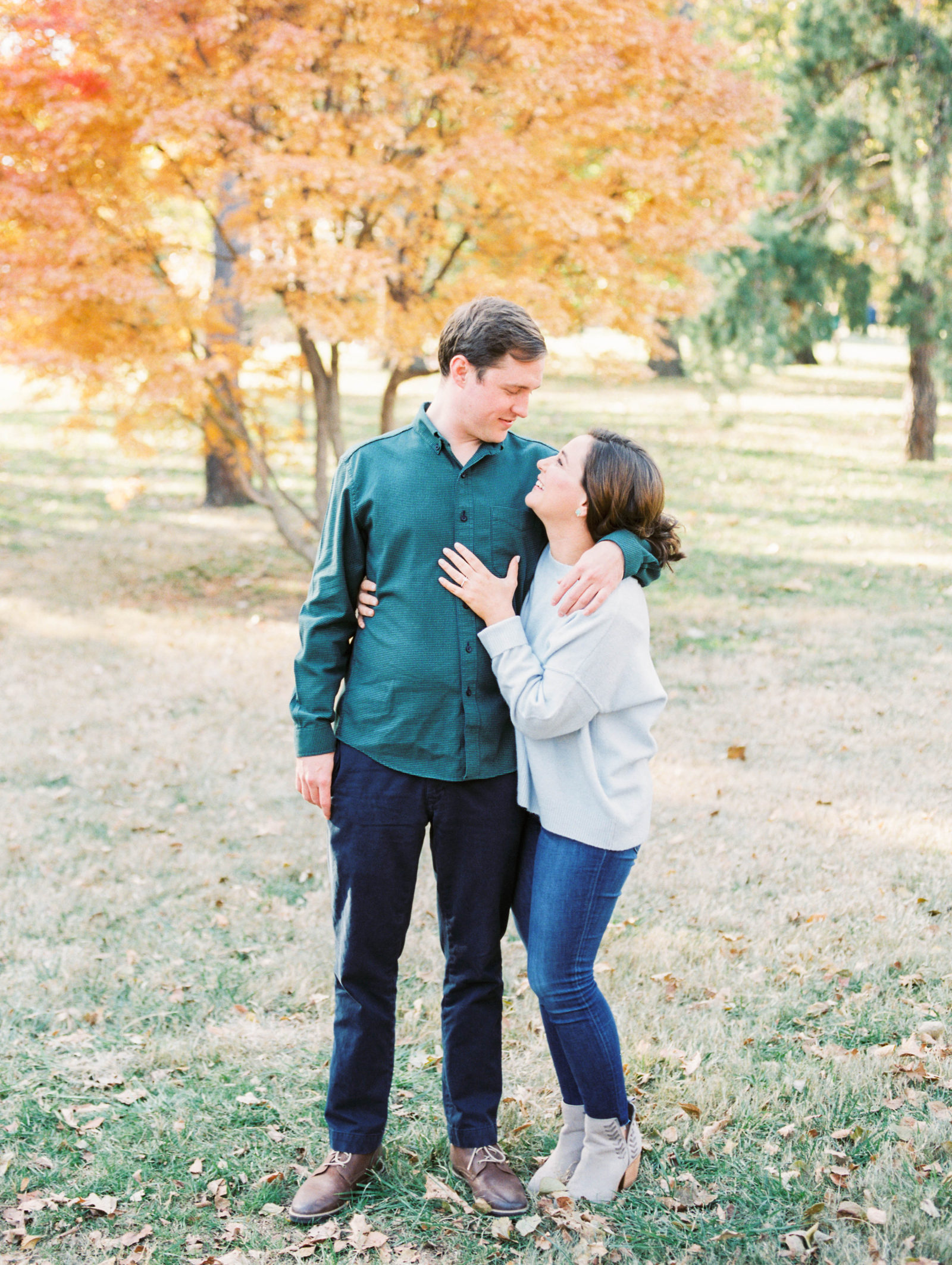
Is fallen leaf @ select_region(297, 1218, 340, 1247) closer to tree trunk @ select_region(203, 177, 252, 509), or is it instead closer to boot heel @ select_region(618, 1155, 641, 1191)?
boot heel @ select_region(618, 1155, 641, 1191)

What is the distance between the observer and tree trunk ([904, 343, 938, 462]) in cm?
1653

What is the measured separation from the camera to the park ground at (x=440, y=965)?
9.91ft

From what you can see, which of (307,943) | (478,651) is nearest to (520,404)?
(478,651)

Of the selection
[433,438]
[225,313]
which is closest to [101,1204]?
[433,438]

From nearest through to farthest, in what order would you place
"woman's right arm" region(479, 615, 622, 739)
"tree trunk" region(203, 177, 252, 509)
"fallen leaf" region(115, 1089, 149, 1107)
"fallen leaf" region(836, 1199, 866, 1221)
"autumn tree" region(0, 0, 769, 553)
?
"woman's right arm" region(479, 615, 622, 739), "fallen leaf" region(836, 1199, 866, 1221), "fallen leaf" region(115, 1089, 149, 1107), "autumn tree" region(0, 0, 769, 553), "tree trunk" region(203, 177, 252, 509)

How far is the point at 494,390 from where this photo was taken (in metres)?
2.75

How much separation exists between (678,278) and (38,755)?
5.85 meters

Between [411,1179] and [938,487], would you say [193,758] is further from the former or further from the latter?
[938,487]

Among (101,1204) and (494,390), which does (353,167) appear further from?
(101,1204)

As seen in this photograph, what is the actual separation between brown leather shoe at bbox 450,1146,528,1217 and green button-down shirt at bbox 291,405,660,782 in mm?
1074

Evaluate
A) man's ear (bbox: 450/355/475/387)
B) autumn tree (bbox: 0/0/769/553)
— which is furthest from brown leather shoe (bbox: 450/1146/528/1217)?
autumn tree (bbox: 0/0/769/553)

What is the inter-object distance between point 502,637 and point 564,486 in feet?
1.28

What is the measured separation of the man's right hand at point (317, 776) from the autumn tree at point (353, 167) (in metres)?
5.35

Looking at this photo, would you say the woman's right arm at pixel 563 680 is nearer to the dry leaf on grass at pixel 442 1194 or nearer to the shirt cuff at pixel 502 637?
the shirt cuff at pixel 502 637
